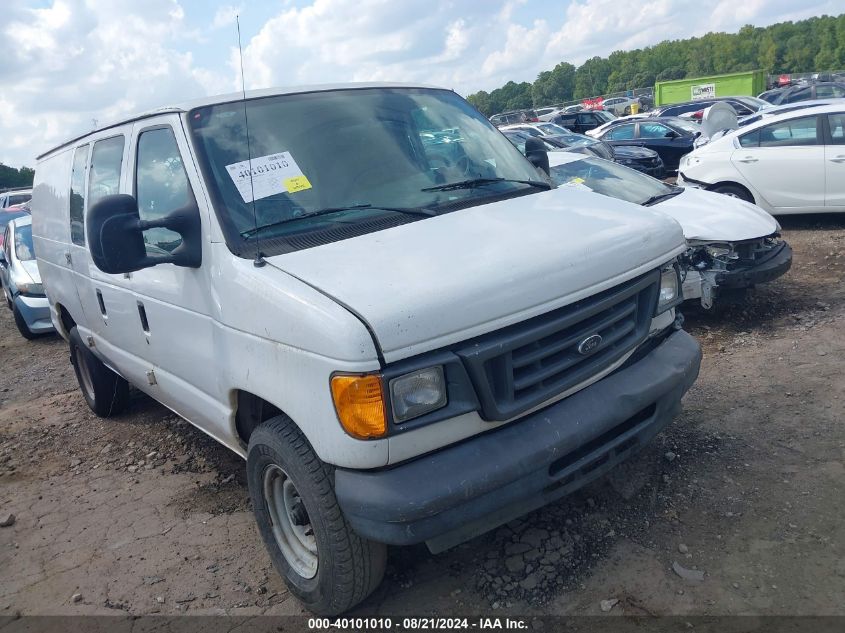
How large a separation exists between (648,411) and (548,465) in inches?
28.5

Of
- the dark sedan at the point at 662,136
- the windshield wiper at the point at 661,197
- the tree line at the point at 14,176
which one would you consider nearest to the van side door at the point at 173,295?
the windshield wiper at the point at 661,197

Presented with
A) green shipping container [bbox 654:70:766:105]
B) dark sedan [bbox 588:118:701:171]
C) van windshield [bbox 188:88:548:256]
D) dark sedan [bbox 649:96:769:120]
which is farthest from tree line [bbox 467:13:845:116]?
van windshield [bbox 188:88:548:256]

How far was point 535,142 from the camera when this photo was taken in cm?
443

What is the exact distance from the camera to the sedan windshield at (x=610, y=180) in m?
7.01

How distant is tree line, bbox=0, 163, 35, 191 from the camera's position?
4006 centimetres

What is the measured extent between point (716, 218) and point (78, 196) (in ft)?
17.1

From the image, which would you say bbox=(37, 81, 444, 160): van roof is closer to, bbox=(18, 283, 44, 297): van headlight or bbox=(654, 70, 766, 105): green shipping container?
bbox=(18, 283, 44, 297): van headlight

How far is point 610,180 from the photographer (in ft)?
23.9

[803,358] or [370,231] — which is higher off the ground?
[370,231]

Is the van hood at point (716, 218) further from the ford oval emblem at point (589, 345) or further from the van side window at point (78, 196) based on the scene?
the van side window at point (78, 196)

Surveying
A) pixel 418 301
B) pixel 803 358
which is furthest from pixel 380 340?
pixel 803 358

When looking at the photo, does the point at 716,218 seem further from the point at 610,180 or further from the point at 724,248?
the point at 610,180

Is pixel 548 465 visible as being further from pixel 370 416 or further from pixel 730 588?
pixel 730 588

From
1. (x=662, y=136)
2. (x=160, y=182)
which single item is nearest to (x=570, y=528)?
(x=160, y=182)
